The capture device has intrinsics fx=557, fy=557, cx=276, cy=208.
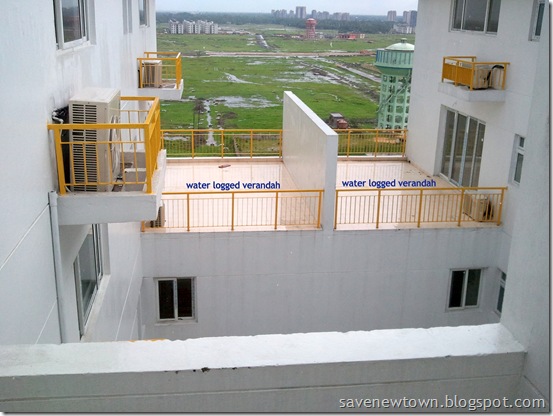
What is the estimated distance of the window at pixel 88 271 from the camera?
6535mm

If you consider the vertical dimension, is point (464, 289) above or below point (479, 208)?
below

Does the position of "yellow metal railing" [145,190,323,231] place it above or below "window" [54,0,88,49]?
below

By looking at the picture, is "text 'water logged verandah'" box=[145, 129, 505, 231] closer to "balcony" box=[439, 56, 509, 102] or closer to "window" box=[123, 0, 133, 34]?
"balcony" box=[439, 56, 509, 102]

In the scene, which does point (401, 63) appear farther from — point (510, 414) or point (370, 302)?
point (510, 414)

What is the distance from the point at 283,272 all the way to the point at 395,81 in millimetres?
18002

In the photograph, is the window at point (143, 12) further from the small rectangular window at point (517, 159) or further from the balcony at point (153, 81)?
Answer: the small rectangular window at point (517, 159)

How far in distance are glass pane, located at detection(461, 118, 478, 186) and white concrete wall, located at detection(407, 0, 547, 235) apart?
34 cm

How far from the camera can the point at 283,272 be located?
11.5 metres

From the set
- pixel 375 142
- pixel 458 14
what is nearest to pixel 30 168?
pixel 458 14

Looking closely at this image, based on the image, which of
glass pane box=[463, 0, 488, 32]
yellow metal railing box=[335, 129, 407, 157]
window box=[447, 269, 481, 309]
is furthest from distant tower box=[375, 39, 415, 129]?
window box=[447, 269, 481, 309]

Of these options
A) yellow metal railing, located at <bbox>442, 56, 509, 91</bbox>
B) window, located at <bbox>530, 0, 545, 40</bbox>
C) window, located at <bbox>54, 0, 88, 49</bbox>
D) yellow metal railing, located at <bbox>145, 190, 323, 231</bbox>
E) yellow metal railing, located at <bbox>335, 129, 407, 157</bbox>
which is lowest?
yellow metal railing, located at <bbox>145, 190, 323, 231</bbox>

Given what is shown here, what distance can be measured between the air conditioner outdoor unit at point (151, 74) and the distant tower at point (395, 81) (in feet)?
47.3

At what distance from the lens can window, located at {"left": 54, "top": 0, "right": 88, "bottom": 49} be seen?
19.1 ft

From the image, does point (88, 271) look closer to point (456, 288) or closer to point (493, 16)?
point (456, 288)
